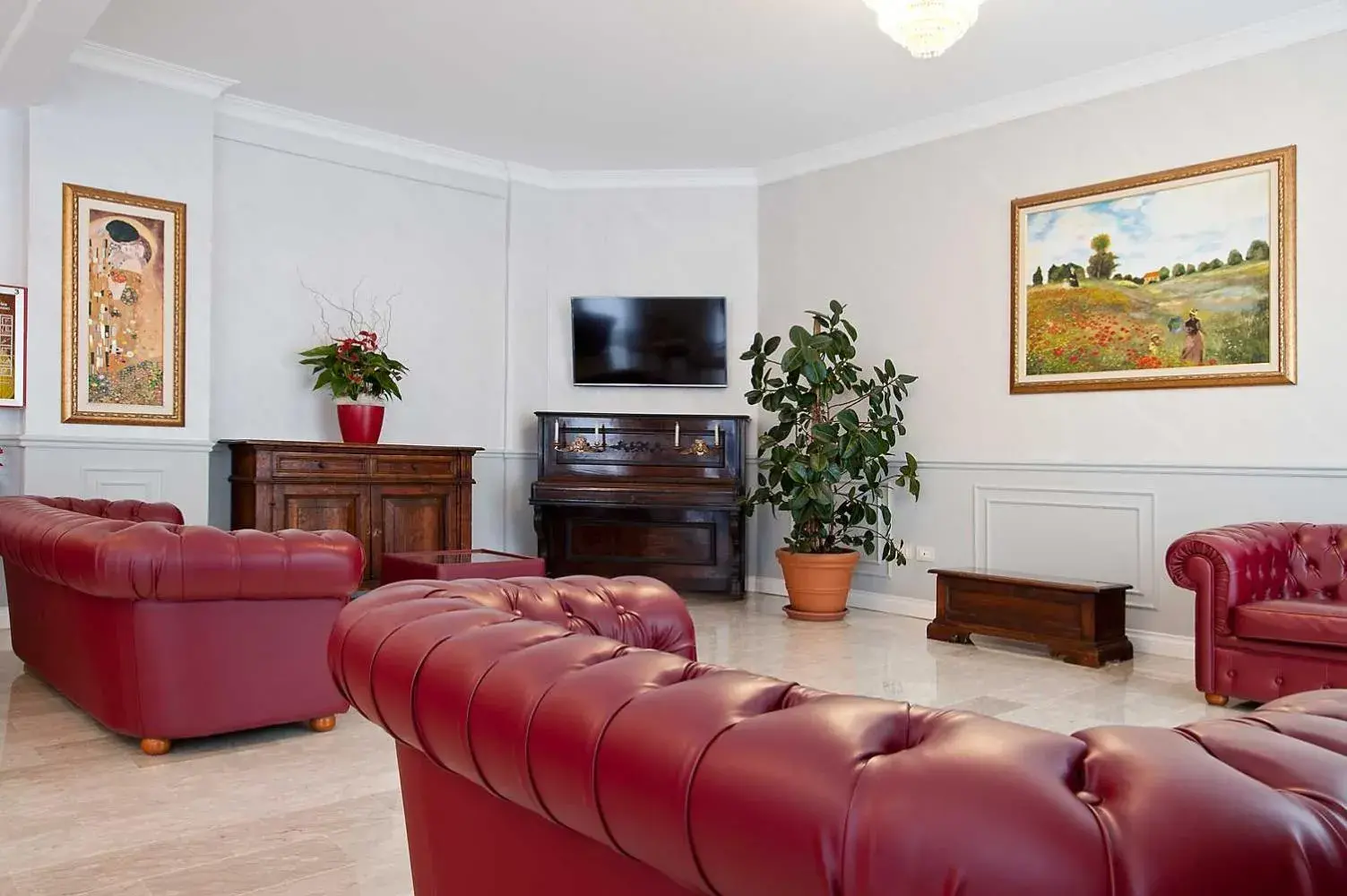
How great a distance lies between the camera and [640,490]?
22.0ft

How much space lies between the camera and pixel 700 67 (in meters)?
5.63

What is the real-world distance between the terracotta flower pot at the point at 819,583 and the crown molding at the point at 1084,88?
264 cm

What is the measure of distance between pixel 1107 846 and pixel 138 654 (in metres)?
3.06

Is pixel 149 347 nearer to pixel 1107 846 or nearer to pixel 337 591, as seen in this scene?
pixel 337 591

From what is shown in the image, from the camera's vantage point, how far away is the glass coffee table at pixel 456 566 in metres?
4.92

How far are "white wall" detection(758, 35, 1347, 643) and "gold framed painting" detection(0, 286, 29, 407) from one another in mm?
4523

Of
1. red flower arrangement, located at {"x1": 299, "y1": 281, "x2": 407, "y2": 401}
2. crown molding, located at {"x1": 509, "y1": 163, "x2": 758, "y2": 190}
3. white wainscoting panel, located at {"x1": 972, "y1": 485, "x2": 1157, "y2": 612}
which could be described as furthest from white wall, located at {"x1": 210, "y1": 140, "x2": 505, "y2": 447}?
white wainscoting panel, located at {"x1": 972, "y1": 485, "x2": 1157, "y2": 612}

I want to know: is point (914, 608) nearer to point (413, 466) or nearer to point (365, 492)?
point (413, 466)

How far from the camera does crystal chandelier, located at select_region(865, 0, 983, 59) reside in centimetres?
392

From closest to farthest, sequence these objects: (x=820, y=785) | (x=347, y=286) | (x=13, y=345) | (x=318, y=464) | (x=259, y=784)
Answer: (x=820, y=785) < (x=259, y=784) < (x=13, y=345) < (x=318, y=464) < (x=347, y=286)

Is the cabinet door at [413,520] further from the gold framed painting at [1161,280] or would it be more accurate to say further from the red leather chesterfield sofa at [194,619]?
the gold framed painting at [1161,280]

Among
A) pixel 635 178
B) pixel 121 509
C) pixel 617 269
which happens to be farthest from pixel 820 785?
pixel 635 178

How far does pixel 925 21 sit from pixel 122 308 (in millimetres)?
4263

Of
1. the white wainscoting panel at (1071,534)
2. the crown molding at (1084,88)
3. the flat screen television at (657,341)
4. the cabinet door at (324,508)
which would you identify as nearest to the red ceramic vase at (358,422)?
the cabinet door at (324,508)
